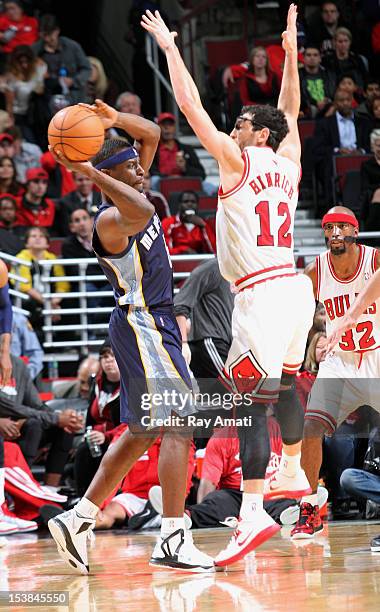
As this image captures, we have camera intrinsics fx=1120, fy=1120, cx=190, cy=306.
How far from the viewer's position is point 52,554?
265 inches

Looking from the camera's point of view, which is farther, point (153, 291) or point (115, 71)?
point (115, 71)

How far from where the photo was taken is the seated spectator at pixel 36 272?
37.5ft

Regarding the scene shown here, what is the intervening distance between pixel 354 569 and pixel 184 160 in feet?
32.8

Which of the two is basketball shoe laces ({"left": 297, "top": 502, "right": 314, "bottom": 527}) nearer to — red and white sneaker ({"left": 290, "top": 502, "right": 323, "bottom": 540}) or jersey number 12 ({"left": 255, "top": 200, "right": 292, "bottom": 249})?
red and white sneaker ({"left": 290, "top": 502, "right": 323, "bottom": 540})

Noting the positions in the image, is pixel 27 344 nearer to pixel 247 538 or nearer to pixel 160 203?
pixel 160 203

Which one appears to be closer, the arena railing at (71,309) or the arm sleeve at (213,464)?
the arm sleeve at (213,464)

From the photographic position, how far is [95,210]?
11.1m

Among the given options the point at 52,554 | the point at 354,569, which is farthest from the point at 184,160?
the point at 354,569

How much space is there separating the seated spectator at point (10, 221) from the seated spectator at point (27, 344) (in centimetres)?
150

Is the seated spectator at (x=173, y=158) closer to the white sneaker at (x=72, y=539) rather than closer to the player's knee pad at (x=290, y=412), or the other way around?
the player's knee pad at (x=290, y=412)

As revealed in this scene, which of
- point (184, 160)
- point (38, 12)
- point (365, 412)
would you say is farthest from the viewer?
point (38, 12)

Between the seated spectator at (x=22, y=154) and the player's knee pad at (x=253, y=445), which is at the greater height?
the seated spectator at (x=22, y=154)

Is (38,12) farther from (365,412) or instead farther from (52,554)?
(52,554)

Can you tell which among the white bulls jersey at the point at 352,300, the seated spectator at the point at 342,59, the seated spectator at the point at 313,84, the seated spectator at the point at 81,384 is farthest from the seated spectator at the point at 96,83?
the white bulls jersey at the point at 352,300
